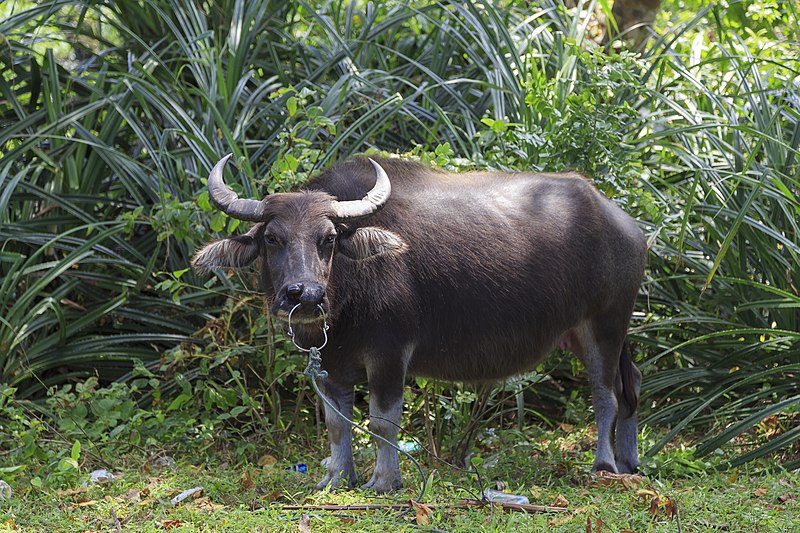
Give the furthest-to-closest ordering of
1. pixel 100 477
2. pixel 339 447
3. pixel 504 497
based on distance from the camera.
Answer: pixel 100 477, pixel 339 447, pixel 504 497

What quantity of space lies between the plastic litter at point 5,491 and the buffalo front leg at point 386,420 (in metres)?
1.54

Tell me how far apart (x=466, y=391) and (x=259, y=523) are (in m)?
1.77

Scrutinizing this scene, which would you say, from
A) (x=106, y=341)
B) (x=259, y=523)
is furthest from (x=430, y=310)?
(x=106, y=341)

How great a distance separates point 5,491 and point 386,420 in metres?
1.70

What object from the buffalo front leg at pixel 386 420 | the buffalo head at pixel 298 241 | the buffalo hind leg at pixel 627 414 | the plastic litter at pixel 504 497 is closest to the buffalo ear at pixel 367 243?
the buffalo head at pixel 298 241

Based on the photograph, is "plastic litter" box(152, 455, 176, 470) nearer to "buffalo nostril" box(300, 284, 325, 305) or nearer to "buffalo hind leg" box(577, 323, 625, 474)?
"buffalo nostril" box(300, 284, 325, 305)

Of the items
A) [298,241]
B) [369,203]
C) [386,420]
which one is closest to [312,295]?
[298,241]

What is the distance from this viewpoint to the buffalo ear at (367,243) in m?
4.15

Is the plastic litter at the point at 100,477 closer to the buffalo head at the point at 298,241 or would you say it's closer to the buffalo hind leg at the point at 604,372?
the buffalo head at the point at 298,241

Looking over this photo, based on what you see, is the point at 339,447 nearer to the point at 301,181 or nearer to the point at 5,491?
the point at 301,181

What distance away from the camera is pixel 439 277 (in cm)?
446

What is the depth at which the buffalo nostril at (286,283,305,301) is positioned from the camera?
12.5 feet

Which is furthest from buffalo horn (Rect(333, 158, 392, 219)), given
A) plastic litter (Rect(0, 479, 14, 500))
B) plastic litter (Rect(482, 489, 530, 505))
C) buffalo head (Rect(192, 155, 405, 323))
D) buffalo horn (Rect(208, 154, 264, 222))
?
plastic litter (Rect(0, 479, 14, 500))

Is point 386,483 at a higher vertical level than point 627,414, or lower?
higher
